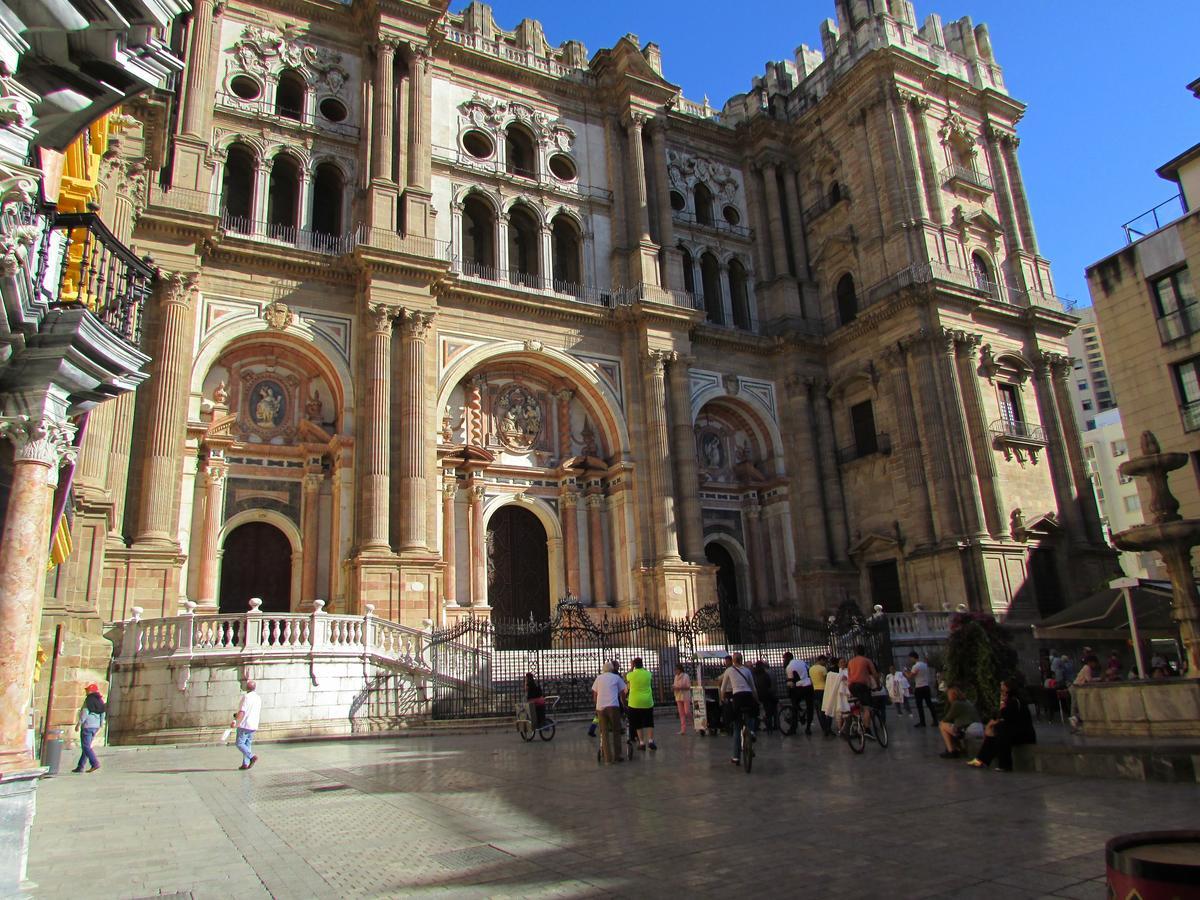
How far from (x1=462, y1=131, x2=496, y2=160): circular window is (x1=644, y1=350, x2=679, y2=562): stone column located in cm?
868

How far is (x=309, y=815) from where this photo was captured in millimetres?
7988

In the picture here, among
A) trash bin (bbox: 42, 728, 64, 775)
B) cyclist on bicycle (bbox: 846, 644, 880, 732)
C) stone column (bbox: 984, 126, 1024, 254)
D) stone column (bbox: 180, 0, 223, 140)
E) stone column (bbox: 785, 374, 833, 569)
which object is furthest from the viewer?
stone column (bbox: 984, 126, 1024, 254)

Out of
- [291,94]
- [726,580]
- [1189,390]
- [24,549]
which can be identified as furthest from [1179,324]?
[291,94]

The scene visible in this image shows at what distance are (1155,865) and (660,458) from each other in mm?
24333

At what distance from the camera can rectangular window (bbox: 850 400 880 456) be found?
30.2 m

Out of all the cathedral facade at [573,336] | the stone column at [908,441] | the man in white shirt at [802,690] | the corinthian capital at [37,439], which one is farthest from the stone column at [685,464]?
the corinthian capital at [37,439]

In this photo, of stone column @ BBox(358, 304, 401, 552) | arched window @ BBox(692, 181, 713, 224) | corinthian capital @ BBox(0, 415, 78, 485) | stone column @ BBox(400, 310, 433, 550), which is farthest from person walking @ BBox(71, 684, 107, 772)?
arched window @ BBox(692, 181, 713, 224)

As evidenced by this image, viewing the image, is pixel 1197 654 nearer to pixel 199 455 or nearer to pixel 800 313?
pixel 199 455

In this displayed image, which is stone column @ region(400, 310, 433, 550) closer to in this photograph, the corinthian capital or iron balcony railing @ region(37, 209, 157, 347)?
iron balcony railing @ region(37, 209, 157, 347)

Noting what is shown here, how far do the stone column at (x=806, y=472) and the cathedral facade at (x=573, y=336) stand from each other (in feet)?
0.51

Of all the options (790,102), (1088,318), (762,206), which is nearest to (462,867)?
(762,206)

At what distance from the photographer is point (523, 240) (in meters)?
30.2

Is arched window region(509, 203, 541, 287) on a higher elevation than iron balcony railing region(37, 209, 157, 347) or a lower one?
higher

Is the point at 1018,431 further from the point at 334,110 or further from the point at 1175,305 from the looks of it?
the point at 334,110
